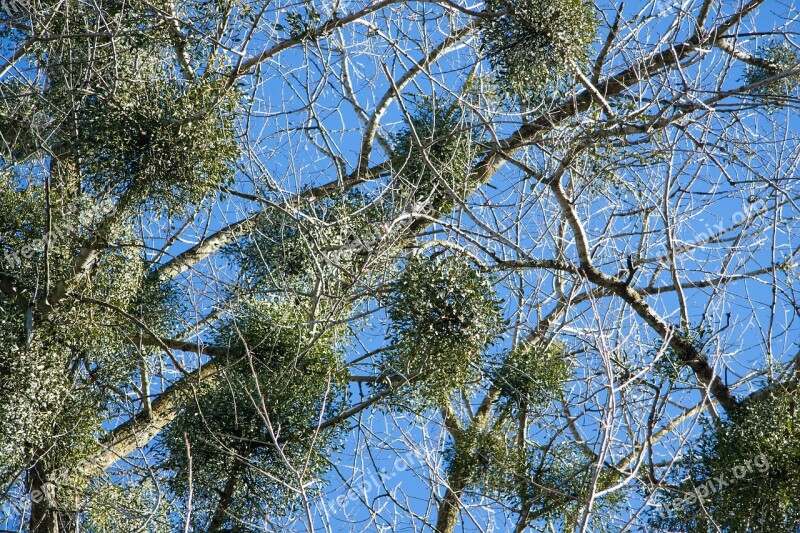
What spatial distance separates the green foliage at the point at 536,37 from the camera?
3.30m

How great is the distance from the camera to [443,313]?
3244 mm

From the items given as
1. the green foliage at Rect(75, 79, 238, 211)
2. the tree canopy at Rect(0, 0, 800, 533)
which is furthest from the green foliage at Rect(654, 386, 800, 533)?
the green foliage at Rect(75, 79, 238, 211)

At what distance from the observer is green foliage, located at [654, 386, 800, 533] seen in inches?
126

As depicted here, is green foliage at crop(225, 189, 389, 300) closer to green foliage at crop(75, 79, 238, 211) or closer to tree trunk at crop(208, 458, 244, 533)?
green foliage at crop(75, 79, 238, 211)

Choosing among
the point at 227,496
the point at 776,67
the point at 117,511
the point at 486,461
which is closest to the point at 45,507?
the point at 117,511

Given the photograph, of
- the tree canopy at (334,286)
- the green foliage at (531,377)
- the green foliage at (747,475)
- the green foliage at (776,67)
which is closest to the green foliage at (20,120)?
the tree canopy at (334,286)

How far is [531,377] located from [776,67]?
6.24 ft

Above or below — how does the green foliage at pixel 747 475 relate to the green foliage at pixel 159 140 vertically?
below

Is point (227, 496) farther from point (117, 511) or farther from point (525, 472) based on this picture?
point (525, 472)

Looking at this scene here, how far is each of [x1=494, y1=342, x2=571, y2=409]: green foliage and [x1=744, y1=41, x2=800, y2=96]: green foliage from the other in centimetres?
156

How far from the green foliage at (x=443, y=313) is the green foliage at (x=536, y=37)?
71 cm

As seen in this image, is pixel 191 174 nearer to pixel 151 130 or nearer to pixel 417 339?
pixel 151 130

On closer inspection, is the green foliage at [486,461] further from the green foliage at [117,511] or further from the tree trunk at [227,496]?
the green foliage at [117,511]

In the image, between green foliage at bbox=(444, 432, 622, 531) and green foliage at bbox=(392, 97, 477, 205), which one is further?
green foliage at bbox=(392, 97, 477, 205)
